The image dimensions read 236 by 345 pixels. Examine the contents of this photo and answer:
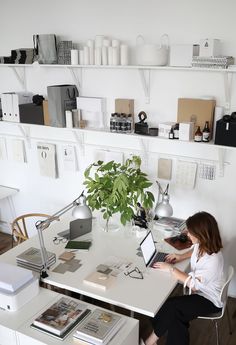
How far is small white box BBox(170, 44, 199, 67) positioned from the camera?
2867 millimetres

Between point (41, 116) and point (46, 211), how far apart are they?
119 centimetres

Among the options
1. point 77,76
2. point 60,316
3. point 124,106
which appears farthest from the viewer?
point 77,76

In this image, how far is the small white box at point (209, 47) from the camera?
9.08 ft

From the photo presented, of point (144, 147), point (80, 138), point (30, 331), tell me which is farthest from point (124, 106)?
point (30, 331)

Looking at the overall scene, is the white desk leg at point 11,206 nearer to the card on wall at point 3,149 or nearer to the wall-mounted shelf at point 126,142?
the card on wall at point 3,149

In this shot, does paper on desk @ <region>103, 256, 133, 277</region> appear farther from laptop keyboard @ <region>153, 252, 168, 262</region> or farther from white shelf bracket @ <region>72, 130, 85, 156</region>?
white shelf bracket @ <region>72, 130, 85, 156</region>

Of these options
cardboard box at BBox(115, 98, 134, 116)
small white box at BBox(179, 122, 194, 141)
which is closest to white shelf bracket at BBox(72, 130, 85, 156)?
cardboard box at BBox(115, 98, 134, 116)

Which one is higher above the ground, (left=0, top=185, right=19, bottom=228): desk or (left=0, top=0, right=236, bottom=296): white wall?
(left=0, top=0, right=236, bottom=296): white wall

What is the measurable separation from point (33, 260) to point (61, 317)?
0.60 meters

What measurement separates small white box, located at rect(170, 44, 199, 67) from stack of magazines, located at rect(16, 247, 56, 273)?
1.78 meters

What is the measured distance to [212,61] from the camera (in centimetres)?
279

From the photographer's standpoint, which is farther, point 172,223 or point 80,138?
point 80,138

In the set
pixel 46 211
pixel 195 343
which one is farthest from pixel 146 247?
pixel 46 211

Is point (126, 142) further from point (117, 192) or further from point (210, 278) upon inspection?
point (210, 278)
